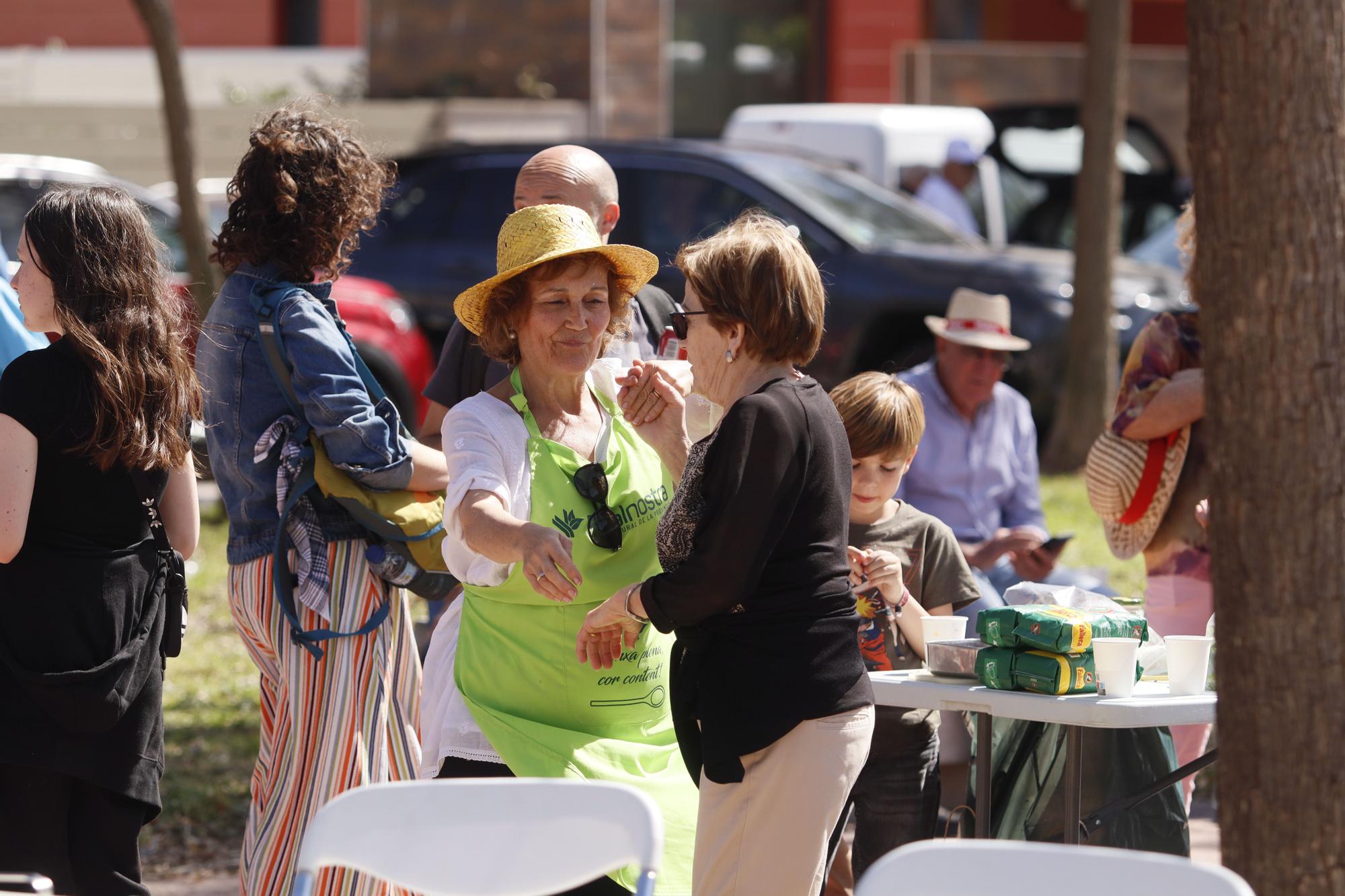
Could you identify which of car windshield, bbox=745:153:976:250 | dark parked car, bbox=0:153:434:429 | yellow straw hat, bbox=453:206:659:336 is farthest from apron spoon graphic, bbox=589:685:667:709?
car windshield, bbox=745:153:976:250

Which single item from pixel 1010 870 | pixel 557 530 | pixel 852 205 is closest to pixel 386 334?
pixel 852 205

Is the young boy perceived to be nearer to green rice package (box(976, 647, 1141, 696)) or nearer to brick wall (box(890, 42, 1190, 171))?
green rice package (box(976, 647, 1141, 696))

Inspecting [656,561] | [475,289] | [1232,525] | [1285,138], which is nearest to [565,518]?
[656,561]

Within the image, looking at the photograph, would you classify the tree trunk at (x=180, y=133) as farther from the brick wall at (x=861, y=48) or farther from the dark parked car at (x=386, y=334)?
the brick wall at (x=861, y=48)

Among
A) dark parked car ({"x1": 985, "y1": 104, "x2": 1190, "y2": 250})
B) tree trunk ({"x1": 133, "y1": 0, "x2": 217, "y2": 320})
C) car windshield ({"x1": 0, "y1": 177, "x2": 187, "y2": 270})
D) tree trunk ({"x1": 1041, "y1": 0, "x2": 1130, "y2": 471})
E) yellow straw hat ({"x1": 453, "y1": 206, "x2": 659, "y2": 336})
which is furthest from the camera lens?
dark parked car ({"x1": 985, "y1": 104, "x2": 1190, "y2": 250})

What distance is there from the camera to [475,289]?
3.32m

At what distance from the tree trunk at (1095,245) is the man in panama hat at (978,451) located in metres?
5.52

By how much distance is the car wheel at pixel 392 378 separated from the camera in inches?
406

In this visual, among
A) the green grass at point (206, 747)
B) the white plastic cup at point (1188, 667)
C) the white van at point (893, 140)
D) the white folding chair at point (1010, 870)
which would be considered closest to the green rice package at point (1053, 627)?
the white plastic cup at point (1188, 667)

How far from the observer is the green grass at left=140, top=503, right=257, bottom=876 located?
17.6 feet

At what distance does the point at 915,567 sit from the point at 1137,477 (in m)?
0.75

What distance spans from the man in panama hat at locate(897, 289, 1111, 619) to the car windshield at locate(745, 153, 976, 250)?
493 centimetres

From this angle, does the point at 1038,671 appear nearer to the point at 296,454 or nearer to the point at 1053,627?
the point at 1053,627

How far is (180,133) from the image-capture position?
30.8 feet
